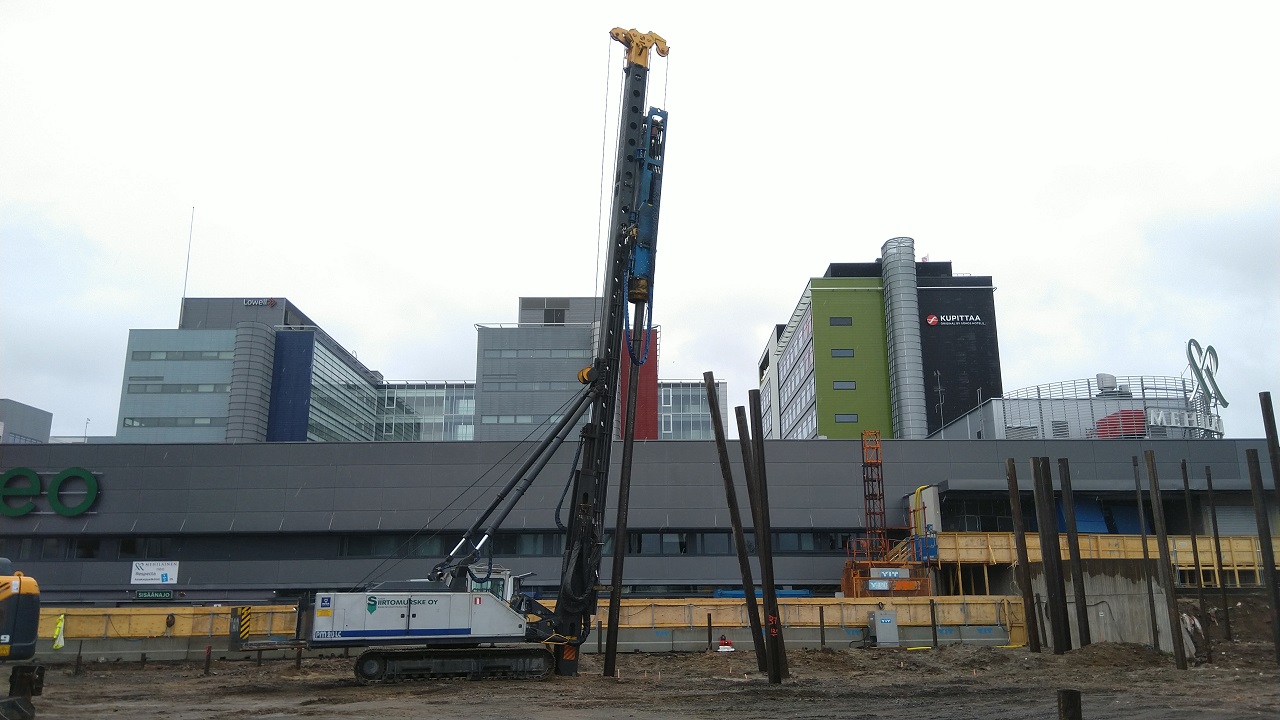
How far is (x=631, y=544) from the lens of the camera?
45.7 metres

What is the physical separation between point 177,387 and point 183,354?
10.6 feet

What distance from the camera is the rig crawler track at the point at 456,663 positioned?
2583cm

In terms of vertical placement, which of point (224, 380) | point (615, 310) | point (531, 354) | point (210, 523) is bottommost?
point (210, 523)

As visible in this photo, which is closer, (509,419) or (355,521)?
(355,521)

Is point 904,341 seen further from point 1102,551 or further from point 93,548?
point 93,548

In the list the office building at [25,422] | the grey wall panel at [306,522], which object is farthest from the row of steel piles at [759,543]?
the office building at [25,422]

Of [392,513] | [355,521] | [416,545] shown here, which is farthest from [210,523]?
A: [416,545]

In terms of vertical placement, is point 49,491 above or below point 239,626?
above

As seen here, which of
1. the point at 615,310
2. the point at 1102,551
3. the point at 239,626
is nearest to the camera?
the point at 615,310

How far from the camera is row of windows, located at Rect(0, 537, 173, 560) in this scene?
4569cm

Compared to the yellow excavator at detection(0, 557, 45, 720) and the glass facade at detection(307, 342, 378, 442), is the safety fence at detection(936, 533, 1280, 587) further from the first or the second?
the glass facade at detection(307, 342, 378, 442)

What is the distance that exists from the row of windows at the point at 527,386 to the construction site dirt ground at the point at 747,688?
6381cm

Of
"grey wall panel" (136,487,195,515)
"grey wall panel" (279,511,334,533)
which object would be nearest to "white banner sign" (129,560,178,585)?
"grey wall panel" (136,487,195,515)

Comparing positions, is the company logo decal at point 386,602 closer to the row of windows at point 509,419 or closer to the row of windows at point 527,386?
the row of windows at point 509,419
